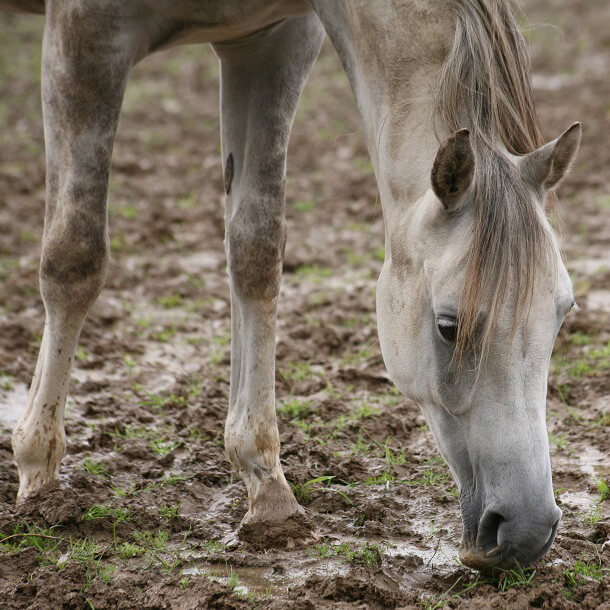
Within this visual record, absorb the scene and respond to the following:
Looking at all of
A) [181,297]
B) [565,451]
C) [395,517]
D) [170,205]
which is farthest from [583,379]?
[170,205]

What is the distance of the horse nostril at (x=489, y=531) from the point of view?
7.48ft

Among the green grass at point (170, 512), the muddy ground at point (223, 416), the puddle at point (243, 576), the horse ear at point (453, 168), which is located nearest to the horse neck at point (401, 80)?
the horse ear at point (453, 168)

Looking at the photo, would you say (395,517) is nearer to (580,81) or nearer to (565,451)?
(565,451)

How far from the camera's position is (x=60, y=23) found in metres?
3.11

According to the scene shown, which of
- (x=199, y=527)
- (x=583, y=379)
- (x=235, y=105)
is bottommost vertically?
(x=199, y=527)

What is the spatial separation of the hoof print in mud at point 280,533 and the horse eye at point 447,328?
A: 0.93m

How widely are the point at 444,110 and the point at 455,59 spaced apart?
0.46 ft

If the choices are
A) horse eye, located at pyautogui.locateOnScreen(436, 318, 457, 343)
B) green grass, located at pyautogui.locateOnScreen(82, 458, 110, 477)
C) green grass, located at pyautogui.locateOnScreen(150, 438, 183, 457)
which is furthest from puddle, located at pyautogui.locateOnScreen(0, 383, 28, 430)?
horse eye, located at pyautogui.locateOnScreen(436, 318, 457, 343)

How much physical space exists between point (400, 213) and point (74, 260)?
1.21 meters

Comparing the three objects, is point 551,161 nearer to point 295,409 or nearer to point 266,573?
point 266,573

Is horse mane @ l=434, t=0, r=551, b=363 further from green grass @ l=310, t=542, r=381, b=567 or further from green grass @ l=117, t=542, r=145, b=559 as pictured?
green grass @ l=117, t=542, r=145, b=559

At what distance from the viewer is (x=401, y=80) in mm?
2643

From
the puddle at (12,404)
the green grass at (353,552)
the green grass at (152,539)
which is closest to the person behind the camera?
the green grass at (353,552)

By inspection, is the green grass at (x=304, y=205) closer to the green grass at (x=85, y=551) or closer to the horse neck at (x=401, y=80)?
the horse neck at (x=401, y=80)
